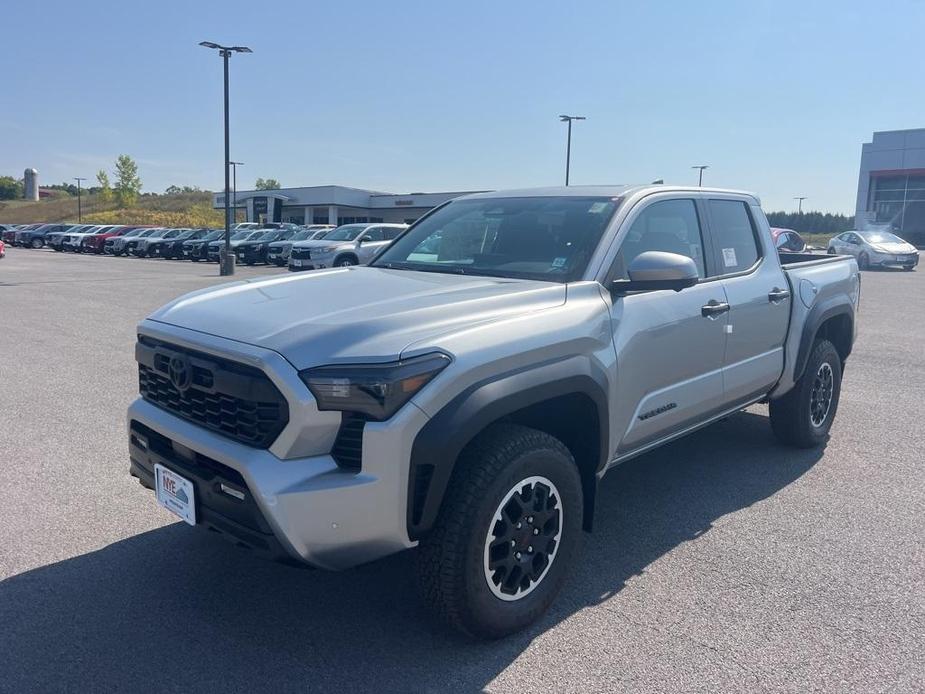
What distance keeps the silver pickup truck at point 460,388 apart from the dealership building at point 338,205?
58853 mm

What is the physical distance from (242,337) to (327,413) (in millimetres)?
534

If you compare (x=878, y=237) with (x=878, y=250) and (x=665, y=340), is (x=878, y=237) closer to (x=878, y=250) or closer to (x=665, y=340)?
(x=878, y=250)

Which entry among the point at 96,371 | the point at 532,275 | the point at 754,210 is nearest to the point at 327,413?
the point at 532,275

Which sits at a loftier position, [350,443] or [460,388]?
[460,388]

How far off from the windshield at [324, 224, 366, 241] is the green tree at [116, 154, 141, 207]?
288ft

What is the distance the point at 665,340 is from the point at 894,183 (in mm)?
62398

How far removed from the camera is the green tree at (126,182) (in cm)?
10394

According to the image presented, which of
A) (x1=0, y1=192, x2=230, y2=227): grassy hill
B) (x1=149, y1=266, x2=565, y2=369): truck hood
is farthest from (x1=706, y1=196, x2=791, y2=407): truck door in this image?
(x1=0, y1=192, x2=230, y2=227): grassy hill

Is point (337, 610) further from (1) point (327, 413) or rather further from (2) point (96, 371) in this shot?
(2) point (96, 371)

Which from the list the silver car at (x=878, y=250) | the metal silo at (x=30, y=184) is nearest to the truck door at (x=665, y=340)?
the silver car at (x=878, y=250)

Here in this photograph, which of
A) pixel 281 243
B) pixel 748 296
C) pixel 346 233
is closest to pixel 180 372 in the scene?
pixel 748 296

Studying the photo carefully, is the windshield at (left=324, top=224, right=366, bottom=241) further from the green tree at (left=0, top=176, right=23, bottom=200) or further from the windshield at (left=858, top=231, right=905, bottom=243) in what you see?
the green tree at (left=0, top=176, right=23, bottom=200)

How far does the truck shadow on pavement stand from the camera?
2943mm

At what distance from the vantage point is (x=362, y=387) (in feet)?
8.99
